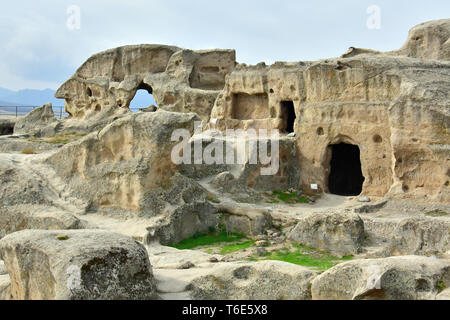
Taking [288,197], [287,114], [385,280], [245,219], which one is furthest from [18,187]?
[287,114]

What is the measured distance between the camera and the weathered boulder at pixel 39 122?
28219mm

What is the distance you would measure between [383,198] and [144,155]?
23.4ft

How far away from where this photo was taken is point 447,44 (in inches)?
779

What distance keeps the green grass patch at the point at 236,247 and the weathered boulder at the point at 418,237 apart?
306cm

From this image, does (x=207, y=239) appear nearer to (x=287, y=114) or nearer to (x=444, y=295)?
(x=444, y=295)

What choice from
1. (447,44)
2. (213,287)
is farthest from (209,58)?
(213,287)

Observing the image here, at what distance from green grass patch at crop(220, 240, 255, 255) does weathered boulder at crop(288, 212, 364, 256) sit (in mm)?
999

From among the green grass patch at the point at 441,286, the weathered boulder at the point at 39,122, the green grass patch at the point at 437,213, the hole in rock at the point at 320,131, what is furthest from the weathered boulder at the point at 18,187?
the weathered boulder at the point at 39,122

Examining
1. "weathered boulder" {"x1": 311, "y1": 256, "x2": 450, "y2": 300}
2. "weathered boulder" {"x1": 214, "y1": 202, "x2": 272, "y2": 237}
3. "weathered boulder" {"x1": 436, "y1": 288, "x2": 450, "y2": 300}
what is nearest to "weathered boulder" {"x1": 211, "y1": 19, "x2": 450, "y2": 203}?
"weathered boulder" {"x1": 214, "y1": 202, "x2": 272, "y2": 237}

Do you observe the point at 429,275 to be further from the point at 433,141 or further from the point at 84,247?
the point at 433,141

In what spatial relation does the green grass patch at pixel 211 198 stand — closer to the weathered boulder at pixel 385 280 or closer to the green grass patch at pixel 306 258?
the green grass patch at pixel 306 258

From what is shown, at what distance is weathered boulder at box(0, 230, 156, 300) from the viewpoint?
19.7 ft
